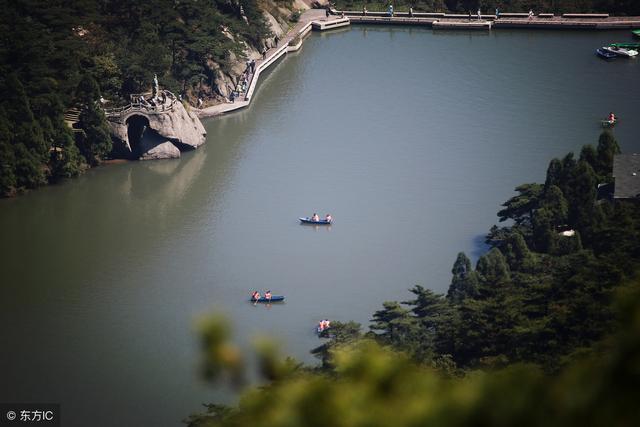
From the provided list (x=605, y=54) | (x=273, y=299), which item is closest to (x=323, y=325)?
(x=273, y=299)

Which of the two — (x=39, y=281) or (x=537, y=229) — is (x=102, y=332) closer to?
(x=39, y=281)

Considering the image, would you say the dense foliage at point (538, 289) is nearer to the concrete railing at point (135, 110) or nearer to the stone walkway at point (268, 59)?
the concrete railing at point (135, 110)

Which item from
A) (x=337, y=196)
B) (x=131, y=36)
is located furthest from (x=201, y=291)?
(x=131, y=36)

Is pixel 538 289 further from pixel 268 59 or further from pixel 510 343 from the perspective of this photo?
pixel 268 59

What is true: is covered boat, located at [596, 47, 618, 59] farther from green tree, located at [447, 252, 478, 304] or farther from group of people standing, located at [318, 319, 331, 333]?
group of people standing, located at [318, 319, 331, 333]

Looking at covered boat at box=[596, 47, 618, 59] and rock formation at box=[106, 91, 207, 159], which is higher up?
covered boat at box=[596, 47, 618, 59]

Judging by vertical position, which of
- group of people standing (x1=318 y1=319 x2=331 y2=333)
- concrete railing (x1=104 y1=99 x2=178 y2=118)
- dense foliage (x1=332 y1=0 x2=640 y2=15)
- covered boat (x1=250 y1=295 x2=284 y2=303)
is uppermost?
dense foliage (x1=332 y1=0 x2=640 y2=15)

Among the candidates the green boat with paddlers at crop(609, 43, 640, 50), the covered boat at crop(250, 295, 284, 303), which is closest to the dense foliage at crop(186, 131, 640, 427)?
the covered boat at crop(250, 295, 284, 303)

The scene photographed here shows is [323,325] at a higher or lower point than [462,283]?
lower
